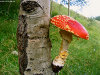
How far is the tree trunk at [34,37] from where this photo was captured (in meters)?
0.78

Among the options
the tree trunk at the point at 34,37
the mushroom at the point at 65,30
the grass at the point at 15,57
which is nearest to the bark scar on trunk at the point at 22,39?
the tree trunk at the point at 34,37

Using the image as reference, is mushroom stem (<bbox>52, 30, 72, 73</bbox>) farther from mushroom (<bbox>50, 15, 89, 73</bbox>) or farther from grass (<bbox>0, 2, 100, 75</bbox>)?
grass (<bbox>0, 2, 100, 75</bbox>)

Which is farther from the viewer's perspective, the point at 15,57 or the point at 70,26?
the point at 15,57

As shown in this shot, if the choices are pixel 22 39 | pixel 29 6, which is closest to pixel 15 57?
pixel 22 39

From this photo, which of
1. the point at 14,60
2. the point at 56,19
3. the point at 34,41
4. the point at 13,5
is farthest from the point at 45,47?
the point at 13,5

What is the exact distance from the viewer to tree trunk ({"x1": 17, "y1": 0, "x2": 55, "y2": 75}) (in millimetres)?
780

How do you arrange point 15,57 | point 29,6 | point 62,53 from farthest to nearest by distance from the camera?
point 15,57 → point 62,53 → point 29,6

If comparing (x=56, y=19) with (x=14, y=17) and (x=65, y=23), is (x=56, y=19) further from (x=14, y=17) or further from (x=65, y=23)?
(x=14, y=17)

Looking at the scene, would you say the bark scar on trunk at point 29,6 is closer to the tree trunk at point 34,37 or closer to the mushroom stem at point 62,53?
the tree trunk at point 34,37

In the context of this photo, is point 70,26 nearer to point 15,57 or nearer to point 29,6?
point 29,6

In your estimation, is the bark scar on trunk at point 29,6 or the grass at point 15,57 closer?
the bark scar on trunk at point 29,6

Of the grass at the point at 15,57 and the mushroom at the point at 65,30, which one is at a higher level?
the mushroom at the point at 65,30

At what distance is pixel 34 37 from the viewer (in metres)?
0.80

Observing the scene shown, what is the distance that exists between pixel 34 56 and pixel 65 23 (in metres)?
0.28
